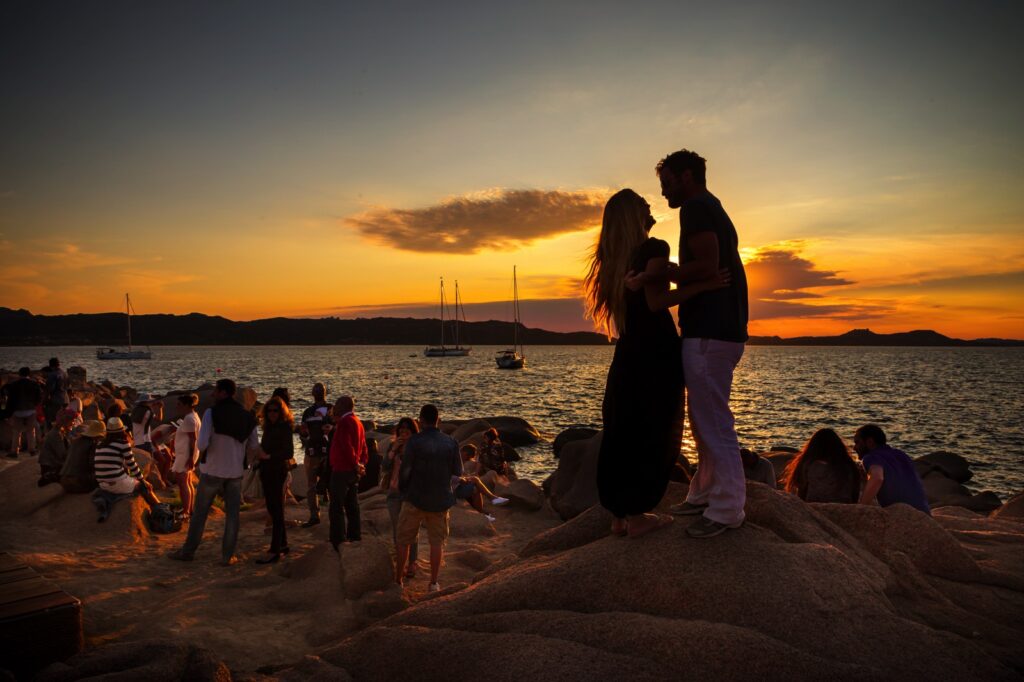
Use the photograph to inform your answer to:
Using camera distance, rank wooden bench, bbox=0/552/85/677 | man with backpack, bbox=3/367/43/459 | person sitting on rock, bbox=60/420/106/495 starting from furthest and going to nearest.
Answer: man with backpack, bbox=3/367/43/459 → person sitting on rock, bbox=60/420/106/495 → wooden bench, bbox=0/552/85/677

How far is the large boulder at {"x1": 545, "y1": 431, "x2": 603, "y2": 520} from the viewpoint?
13.9 meters

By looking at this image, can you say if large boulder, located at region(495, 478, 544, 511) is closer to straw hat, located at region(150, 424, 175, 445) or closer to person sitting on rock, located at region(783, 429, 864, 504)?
person sitting on rock, located at region(783, 429, 864, 504)

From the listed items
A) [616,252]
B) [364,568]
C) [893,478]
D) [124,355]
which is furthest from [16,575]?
[124,355]

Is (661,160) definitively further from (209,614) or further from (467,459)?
(467,459)

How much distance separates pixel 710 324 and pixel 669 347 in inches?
17.3

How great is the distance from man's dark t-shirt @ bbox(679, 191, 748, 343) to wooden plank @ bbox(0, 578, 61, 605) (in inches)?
204

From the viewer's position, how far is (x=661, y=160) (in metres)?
4.79

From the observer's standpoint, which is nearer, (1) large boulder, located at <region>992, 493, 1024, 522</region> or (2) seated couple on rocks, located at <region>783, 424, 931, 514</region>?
(2) seated couple on rocks, located at <region>783, 424, 931, 514</region>

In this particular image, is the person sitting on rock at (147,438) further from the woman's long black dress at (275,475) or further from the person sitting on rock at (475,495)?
the person sitting on rock at (475,495)

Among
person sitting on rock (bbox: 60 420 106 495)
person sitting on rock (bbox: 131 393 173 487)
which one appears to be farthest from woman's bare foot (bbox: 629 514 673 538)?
person sitting on rock (bbox: 131 393 173 487)

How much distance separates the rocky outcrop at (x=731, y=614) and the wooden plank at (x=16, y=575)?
236cm

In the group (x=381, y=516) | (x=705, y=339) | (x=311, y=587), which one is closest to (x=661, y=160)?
(x=705, y=339)

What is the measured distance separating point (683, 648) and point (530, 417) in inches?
1829

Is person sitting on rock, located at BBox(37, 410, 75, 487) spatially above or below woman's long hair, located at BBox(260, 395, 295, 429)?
below
